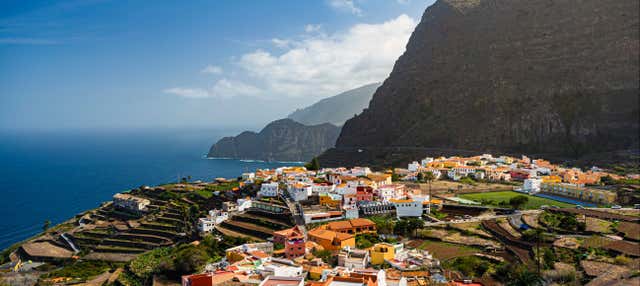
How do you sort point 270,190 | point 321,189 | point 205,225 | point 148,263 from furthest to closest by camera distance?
point 270,190
point 321,189
point 205,225
point 148,263

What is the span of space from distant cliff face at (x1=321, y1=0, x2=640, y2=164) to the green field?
115ft

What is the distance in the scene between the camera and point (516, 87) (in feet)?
279

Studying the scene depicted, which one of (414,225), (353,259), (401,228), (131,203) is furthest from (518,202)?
(131,203)

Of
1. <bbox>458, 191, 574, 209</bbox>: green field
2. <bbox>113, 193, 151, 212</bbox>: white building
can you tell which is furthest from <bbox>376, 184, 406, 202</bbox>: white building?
<bbox>113, 193, 151, 212</bbox>: white building

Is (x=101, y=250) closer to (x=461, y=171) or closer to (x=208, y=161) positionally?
(x=461, y=171)

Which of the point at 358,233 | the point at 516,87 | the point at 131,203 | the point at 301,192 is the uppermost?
the point at 516,87

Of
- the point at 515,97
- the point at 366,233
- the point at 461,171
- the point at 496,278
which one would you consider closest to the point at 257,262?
the point at 366,233

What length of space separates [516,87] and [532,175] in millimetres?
40958

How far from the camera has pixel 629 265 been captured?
22.7 meters

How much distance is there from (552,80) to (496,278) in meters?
70.7

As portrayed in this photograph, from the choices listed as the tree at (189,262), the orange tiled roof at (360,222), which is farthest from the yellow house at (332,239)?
the tree at (189,262)

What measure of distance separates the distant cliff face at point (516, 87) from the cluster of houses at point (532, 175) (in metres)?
19.9

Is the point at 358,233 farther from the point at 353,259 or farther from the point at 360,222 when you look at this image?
the point at 353,259

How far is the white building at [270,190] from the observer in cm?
4309
